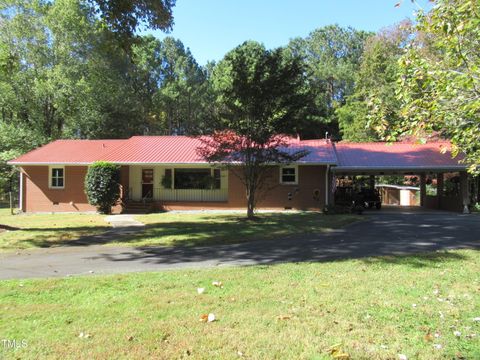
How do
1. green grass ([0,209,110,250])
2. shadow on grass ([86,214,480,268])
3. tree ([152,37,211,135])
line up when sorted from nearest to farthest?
1. shadow on grass ([86,214,480,268])
2. green grass ([0,209,110,250])
3. tree ([152,37,211,135])

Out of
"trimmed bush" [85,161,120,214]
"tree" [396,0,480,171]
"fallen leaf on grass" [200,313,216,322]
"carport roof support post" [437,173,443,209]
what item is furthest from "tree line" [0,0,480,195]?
"carport roof support post" [437,173,443,209]

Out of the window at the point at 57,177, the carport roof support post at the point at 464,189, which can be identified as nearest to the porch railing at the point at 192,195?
the window at the point at 57,177

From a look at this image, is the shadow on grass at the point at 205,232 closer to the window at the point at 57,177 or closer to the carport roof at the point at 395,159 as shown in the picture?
the carport roof at the point at 395,159

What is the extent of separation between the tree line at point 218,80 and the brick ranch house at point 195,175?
2.27 meters

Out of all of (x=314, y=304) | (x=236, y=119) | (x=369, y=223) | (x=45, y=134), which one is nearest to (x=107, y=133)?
(x=45, y=134)

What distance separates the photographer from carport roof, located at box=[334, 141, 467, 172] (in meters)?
23.0

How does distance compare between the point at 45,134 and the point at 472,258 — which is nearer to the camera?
the point at 472,258

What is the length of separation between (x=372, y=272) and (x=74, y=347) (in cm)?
516

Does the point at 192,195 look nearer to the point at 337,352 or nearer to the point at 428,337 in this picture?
the point at 428,337

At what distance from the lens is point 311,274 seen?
303 inches

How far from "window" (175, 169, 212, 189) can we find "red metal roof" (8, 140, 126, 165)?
4584mm

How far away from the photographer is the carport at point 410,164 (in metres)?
22.9

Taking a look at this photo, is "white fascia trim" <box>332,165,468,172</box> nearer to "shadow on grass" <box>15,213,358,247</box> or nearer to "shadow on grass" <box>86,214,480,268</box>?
"shadow on grass" <box>15,213,358,247</box>

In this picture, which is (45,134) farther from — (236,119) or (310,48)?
(310,48)
